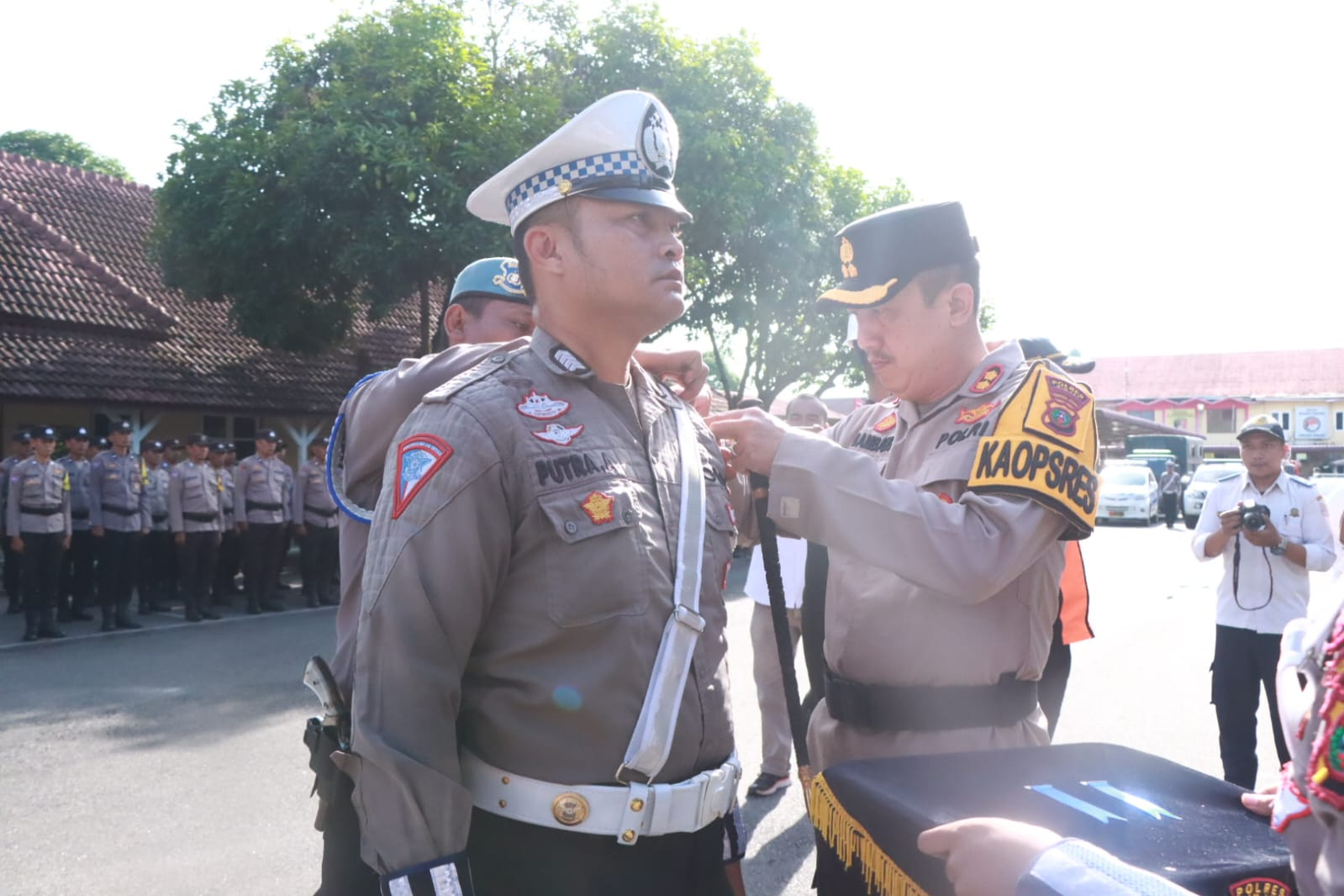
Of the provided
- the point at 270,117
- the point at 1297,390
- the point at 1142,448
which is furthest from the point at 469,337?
the point at 1297,390

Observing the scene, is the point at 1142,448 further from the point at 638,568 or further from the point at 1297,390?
the point at 638,568

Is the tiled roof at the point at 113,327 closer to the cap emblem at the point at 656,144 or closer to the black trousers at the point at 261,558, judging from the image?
the black trousers at the point at 261,558

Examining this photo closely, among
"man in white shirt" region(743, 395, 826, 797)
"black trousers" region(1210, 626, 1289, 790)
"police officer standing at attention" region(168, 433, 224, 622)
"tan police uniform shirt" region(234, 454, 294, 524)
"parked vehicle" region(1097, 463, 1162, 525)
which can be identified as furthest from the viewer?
"parked vehicle" region(1097, 463, 1162, 525)

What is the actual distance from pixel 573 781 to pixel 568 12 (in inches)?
653

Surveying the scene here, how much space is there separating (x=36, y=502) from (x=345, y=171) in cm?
531

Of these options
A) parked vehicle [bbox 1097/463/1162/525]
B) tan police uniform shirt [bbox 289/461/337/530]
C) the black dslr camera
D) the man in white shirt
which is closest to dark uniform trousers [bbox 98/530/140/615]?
tan police uniform shirt [bbox 289/461/337/530]

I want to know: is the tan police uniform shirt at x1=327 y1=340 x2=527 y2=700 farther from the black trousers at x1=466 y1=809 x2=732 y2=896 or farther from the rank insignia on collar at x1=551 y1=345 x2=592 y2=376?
the black trousers at x1=466 y1=809 x2=732 y2=896

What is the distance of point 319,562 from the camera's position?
12750 mm

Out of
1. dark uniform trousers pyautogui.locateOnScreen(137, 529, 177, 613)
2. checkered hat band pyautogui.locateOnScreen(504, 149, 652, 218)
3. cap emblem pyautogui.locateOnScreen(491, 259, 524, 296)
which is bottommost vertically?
dark uniform trousers pyautogui.locateOnScreen(137, 529, 177, 613)

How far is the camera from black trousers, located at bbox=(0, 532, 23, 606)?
10752 mm

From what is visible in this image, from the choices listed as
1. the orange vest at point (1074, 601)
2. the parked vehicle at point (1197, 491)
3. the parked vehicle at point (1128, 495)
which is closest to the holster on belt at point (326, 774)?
the orange vest at point (1074, 601)

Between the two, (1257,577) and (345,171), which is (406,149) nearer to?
(345,171)

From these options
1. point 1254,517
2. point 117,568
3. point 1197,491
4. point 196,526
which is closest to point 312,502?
point 196,526

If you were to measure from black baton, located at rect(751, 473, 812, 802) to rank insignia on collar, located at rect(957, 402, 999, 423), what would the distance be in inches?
16.8
